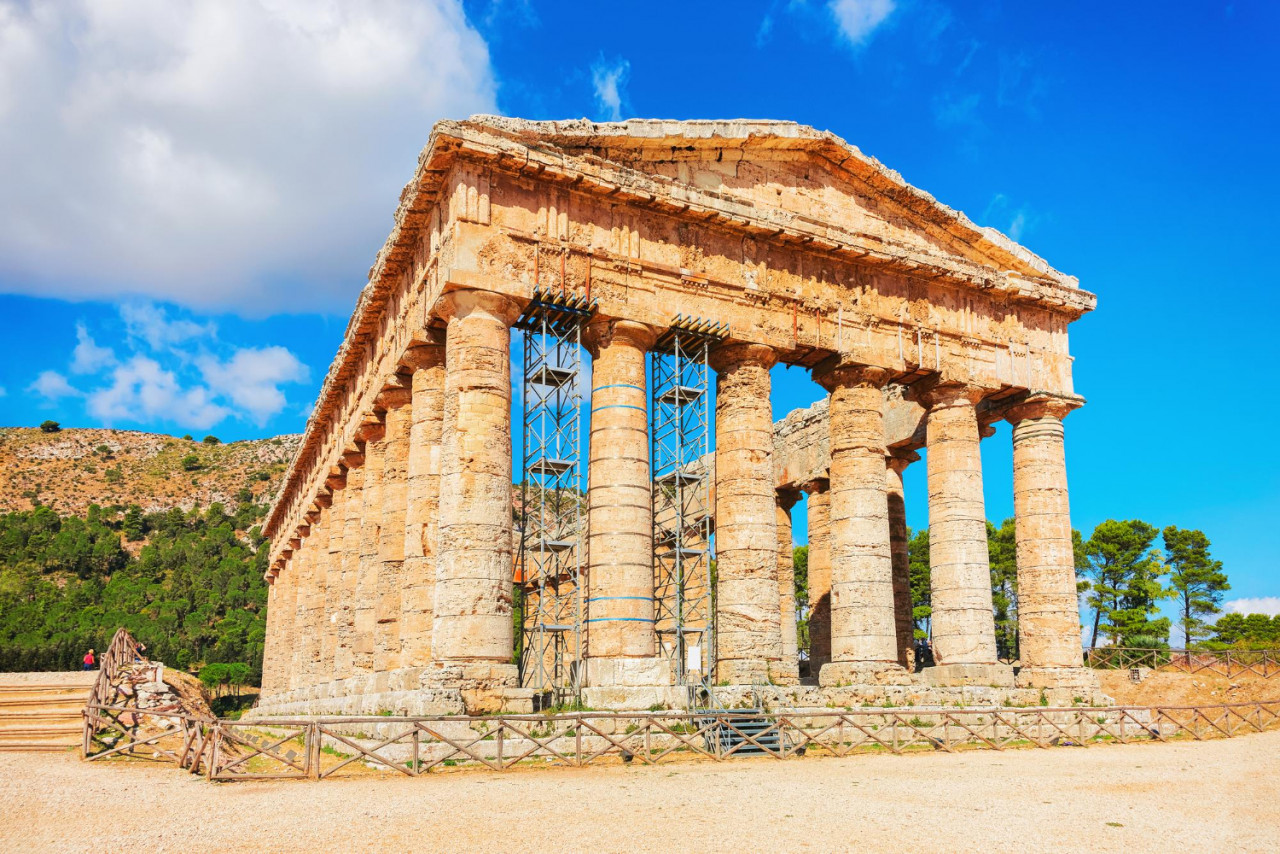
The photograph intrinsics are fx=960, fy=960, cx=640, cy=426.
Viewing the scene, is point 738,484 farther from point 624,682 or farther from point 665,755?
point 665,755

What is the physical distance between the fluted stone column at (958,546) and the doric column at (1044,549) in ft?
5.04

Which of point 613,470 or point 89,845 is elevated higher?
point 613,470

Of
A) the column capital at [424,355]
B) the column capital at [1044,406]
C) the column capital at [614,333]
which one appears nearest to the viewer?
the column capital at [614,333]

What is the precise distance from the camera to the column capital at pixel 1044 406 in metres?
24.4

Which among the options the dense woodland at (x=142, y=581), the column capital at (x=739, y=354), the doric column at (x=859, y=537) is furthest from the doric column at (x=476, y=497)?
the dense woodland at (x=142, y=581)

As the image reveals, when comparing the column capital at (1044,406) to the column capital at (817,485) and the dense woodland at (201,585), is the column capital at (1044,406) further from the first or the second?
the dense woodland at (201,585)

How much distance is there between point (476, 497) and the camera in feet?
54.8

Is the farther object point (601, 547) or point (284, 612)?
point (284, 612)

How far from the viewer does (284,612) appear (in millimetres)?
42969

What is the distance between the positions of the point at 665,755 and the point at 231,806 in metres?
6.62

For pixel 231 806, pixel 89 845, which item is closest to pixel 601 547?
pixel 231 806

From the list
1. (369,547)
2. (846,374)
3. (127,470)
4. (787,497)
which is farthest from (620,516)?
(127,470)

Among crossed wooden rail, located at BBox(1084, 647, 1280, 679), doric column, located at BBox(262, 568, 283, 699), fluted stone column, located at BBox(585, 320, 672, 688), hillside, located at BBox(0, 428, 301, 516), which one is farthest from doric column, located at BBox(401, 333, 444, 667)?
→ hillside, located at BBox(0, 428, 301, 516)

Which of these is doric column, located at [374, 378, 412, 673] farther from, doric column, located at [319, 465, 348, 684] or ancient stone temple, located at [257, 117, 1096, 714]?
doric column, located at [319, 465, 348, 684]
